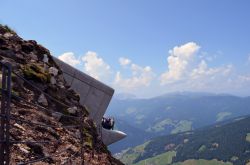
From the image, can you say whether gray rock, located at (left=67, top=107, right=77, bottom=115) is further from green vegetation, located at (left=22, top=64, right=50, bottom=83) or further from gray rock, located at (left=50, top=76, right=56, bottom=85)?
green vegetation, located at (left=22, top=64, right=50, bottom=83)

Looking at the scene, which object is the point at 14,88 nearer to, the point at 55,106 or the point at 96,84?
the point at 55,106

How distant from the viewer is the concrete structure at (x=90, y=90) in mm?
23031

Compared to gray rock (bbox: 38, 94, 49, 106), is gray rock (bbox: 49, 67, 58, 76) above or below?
above

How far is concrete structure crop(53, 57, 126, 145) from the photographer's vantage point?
23.0 metres

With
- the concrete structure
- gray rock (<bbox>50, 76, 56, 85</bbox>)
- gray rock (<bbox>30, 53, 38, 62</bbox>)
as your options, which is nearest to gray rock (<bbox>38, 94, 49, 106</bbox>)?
gray rock (<bbox>50, 76, 56, 85</bbox>)

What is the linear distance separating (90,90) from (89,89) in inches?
5.4

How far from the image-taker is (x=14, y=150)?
11.0m

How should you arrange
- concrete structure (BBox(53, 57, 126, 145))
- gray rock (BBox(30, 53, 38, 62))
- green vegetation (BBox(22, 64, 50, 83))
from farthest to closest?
concrete structure (BBox(53, 57, 126, 145))
gray rock (BBox(30, 53, 38, 62))
green vegetation (BBox(22, 64, 50, 83))

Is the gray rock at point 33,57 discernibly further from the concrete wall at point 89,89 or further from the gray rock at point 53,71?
the concrete wall at point 89,89

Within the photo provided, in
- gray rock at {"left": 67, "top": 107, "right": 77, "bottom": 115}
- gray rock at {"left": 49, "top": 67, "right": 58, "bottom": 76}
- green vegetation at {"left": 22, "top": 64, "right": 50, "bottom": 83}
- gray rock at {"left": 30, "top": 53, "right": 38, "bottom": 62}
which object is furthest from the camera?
gray rock at {"left": 30, "top": 53, "right": 38, "bottom": 62}

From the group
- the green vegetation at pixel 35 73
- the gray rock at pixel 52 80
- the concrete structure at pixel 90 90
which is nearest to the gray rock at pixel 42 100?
the green vegetation at pixel 35 73

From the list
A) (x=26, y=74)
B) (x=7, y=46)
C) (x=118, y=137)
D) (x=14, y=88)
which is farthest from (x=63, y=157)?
(x=118, y=137)

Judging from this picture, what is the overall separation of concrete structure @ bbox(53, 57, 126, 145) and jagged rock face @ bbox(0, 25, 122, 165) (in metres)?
2.55

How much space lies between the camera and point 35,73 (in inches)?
674
